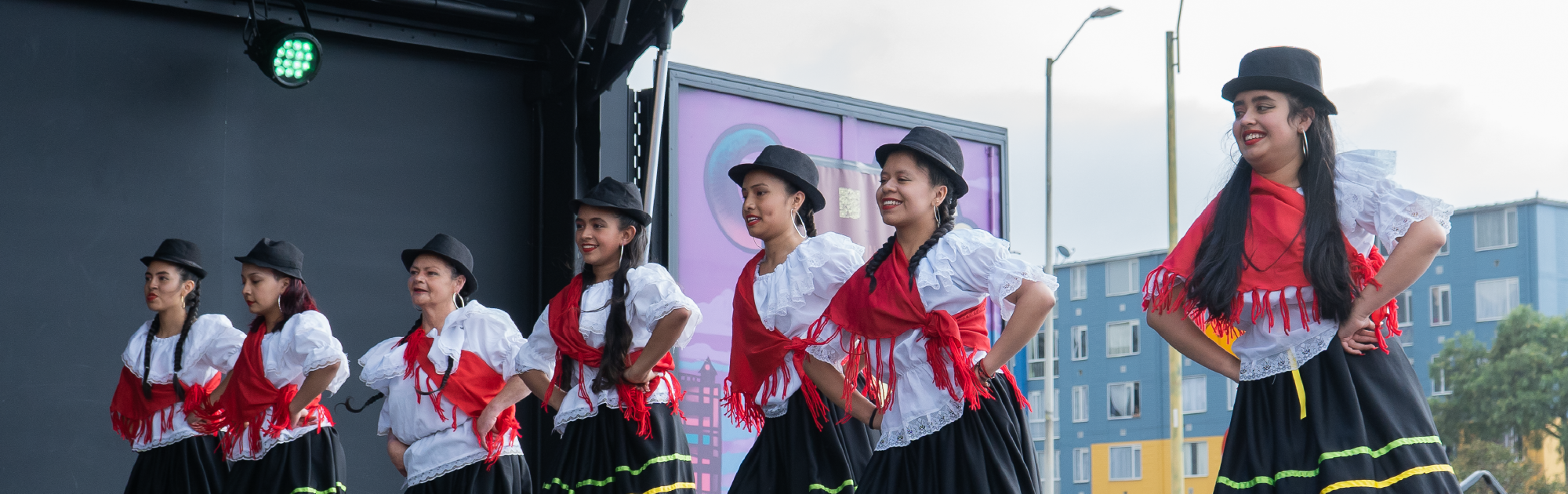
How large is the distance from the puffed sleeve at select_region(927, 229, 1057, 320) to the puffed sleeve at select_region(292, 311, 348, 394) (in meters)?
2.87

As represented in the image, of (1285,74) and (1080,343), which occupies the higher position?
(1285,74)

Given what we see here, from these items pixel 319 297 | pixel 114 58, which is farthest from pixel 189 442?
pixel 114 58

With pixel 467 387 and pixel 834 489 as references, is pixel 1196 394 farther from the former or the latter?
pixel 834 489

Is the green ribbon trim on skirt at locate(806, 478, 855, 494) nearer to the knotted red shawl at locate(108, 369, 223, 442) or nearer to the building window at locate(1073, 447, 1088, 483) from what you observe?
the knotted red shawl at locate(108, 369, 223, 442)

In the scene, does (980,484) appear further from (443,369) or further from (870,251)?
(870,251)

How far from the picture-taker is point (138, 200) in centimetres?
605

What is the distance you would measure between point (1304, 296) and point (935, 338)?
3.05 feet

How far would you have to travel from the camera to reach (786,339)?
12.9 feet

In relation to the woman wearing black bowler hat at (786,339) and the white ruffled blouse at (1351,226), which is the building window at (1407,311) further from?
the white ruffled blouse at (1351,226)

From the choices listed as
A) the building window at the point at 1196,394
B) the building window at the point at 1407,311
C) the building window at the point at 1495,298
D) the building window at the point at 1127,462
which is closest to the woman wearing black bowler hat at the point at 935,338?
the building window at the point at 1407,311

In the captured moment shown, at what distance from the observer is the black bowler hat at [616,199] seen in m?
4.66

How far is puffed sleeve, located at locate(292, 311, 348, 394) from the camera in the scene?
522cm

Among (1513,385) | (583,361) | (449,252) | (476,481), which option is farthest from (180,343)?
(1513,385)

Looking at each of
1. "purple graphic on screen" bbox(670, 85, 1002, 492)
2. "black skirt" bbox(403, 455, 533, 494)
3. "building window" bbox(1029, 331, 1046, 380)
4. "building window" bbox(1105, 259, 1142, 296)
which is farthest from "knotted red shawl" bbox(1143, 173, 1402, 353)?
"building window" bbox(1029, 331, 1046, 380)
